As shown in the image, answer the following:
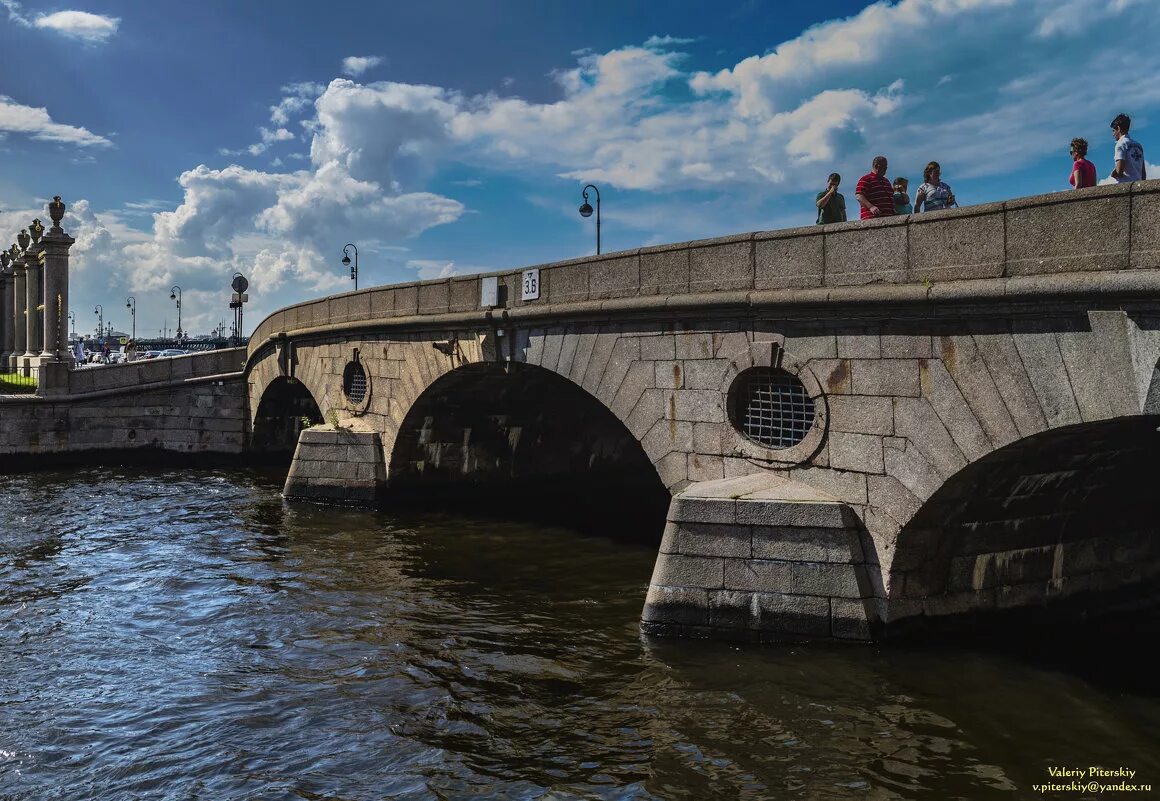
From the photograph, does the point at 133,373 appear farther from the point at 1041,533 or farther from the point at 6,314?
the point at 6,314

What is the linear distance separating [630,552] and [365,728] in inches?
269

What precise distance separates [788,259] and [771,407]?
61.3 inches

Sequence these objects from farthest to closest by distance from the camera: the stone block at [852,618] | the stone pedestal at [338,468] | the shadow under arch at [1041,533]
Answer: the stone pedestal at [338,468], the stone block at [852,618], the shadow under arch at [1041,533]

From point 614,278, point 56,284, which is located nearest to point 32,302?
point 56,284

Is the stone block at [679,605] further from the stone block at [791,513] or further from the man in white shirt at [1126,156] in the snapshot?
the man in white shirt at [1126,156]

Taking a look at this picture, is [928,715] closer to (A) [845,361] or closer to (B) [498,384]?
(A) [845,361]

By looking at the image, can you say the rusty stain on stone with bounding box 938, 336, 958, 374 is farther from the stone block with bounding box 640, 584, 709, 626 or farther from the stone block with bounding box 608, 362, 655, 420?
the stone block with bounding box 608, 362, 655, 420

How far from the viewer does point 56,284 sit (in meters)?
31.2

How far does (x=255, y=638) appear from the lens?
32.9ft

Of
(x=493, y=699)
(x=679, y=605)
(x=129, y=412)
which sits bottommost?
(x=493, y=699)

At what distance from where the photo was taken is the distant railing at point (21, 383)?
2710 centimetres

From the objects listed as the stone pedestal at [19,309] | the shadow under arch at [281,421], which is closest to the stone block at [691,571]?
the shadow under arch at [281,421]

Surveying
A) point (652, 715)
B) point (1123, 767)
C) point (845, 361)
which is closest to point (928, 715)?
point (1123, 767)

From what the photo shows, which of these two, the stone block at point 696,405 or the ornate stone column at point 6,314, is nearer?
the stone block at point 696,405
